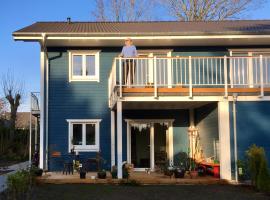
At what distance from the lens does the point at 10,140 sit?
87.5 ft

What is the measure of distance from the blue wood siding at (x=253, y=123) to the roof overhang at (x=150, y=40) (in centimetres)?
286

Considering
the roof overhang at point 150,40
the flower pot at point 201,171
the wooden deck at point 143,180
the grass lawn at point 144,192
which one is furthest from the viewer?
the roof overhang at point 150,40

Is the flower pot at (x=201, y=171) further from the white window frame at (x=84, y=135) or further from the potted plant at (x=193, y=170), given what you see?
the white window frame at (x=84, y=135)

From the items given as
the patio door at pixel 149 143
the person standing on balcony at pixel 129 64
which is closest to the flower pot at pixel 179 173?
the patio door at pixel 149 143

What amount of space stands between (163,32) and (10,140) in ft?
51.1

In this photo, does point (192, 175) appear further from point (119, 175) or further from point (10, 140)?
point (10, 140)

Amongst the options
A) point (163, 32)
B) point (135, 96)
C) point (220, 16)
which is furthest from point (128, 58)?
point (220, 16)

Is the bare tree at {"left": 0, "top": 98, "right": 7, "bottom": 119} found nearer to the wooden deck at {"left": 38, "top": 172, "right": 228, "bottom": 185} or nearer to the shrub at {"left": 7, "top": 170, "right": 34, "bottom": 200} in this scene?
the wooden deck at {"left": 38, "top": 172, "right": 228, "bottom": 185}

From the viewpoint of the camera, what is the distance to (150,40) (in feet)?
49.5

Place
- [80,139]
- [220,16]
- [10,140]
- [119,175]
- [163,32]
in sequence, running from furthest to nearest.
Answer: [220,16] → [10,140] → [80,139] → [163,32] → [119,175]

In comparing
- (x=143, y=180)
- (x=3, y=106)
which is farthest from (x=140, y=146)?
(x=3, y=106)

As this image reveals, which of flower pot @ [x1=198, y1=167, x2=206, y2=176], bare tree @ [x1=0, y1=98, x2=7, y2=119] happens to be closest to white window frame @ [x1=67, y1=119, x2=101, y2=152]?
flower pot @ [x1=198, y1=167, x2=206, y2=176]

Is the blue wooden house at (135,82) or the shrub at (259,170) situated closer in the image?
the shrub at (259,170)

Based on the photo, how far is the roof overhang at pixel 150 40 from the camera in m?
14.7
